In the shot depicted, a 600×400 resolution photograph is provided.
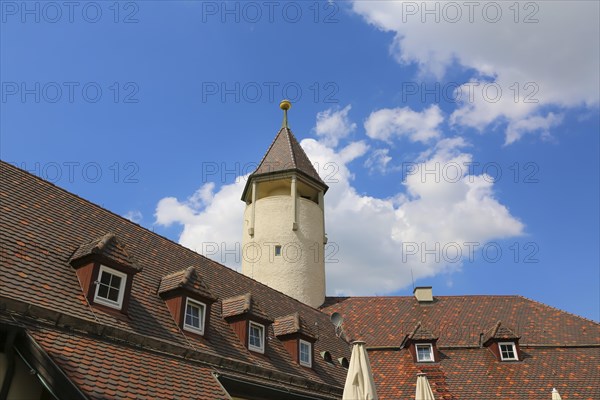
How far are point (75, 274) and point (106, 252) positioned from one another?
2.47ft

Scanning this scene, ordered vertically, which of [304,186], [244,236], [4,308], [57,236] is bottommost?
[4,308]

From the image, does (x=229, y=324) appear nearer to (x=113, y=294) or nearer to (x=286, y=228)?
(x=113, y=294)

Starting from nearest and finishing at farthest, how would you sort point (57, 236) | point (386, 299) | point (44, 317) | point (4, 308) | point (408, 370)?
point (4, 308) → point (44, 317) → point (57, 236) → point (408, 370) → point (386, 299)

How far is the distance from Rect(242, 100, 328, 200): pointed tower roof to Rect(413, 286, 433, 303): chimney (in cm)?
757

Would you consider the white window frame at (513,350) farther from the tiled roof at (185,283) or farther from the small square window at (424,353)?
the tiled roof at (185,283)

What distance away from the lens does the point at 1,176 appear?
36.6ft

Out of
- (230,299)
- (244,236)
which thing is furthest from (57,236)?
(244,236)

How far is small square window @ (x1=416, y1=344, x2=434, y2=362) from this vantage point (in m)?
19.1

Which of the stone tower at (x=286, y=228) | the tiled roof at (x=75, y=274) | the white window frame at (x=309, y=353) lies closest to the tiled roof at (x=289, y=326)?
the white window frame at (x=309, y=353)

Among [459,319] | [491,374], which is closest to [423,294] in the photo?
[459,319]

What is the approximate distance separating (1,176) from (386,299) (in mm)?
18555

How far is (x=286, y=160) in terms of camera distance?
2716 centimetres

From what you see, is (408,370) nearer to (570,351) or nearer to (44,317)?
(570,351)

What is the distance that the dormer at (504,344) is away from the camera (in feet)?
62.2
